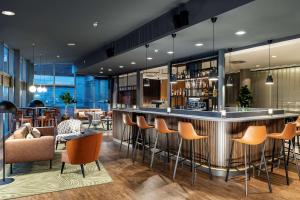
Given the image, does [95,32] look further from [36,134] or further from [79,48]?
[36,134]

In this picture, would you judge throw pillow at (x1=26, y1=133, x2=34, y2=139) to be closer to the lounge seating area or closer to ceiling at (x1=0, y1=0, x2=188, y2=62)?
the lounge seating area

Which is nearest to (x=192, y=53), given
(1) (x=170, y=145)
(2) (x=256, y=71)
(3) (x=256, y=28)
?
(3) (x=256, y=28)

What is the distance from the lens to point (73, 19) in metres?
5.42

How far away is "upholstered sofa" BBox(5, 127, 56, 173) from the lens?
4359mm

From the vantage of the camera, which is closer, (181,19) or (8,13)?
(181,19)

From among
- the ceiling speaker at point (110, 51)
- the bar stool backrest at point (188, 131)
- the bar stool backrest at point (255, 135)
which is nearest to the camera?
the bar stool backrest at point (255, 135)

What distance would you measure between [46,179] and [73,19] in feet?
11.5

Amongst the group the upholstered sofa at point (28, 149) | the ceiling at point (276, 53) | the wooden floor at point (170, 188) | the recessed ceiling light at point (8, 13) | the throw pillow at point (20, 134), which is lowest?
the wooden floor at point (170, 188)

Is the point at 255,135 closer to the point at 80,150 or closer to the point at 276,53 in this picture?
the point at 80,150

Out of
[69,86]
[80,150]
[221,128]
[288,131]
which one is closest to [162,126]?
[221,128]

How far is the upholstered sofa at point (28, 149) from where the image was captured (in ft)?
14.3

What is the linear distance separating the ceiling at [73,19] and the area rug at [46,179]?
128 inches

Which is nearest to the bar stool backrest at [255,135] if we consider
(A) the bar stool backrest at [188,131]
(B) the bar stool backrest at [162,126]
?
(A) the bar stool backrest at [188,131]

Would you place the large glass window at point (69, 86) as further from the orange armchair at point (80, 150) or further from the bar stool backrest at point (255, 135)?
the bar stool backrest at point (255, 135)
